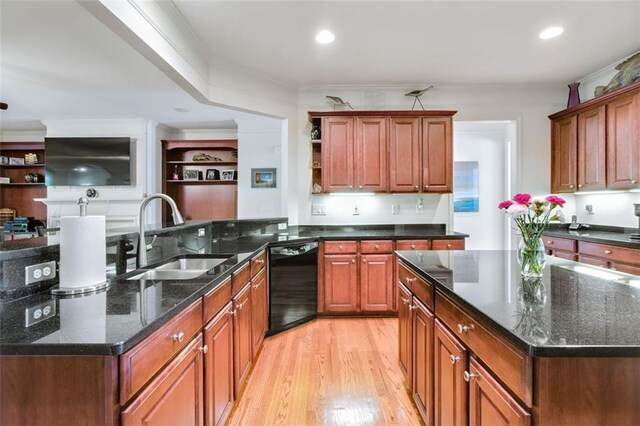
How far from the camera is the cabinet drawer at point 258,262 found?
247cm

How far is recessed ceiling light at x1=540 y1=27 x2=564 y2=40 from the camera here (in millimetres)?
2846

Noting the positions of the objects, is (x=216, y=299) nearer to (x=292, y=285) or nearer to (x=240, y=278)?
(x=240, y=278)

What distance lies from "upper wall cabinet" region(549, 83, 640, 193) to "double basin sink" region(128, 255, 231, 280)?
3900 millimetres

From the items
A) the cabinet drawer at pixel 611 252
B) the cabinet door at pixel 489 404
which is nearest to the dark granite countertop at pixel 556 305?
the cabinet door at pixel 489 404

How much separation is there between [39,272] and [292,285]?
7.13 feet

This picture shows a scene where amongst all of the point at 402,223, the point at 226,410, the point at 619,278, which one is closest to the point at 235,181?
the point at 402,223

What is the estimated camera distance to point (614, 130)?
3.34 meters

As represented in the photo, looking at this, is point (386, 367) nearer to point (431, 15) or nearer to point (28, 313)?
point (28, 313)

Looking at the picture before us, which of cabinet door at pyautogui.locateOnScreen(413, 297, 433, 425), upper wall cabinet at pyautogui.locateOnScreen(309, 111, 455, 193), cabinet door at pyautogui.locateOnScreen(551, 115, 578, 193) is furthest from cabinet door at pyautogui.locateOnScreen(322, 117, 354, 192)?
cabinet door at pyautogui.locateOnScreen(551, 115, 578, 193)

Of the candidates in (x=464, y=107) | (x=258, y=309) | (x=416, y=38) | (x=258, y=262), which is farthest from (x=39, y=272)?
(x=464, y=107)

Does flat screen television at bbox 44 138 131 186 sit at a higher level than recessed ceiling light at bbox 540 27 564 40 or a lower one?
lower

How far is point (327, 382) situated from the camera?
2.34 metres

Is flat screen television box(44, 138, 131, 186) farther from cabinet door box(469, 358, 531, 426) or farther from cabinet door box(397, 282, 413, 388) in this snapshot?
cabinet door box(469, 358, 531, 426)

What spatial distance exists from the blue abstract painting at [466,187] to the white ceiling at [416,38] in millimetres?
1691
